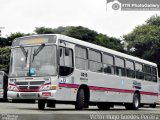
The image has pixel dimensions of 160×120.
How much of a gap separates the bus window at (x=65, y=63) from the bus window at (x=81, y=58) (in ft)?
1.62

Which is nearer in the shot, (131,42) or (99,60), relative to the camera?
(99,60)

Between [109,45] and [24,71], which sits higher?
[109,45]

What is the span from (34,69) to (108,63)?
17.1ft

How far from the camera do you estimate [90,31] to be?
235 feet

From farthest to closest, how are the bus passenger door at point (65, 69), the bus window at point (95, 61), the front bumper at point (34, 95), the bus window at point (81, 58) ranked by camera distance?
the bus window at point (95, 61) < the bus window at point (81, 58) < the bus passenger door at point (65, 69) < the front bumper at point (34, 95)

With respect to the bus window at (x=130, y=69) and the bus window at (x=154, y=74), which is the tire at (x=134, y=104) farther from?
the bus window at (x=154, y=74)

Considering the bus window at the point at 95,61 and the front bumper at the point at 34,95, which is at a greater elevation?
the bus window at the point at 95,61

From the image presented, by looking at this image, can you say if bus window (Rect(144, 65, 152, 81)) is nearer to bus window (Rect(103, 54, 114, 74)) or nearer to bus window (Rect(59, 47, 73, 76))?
bus window (Rect(103, 54, 114, 74))

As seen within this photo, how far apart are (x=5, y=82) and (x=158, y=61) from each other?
27452 mm

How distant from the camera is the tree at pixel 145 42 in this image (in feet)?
194

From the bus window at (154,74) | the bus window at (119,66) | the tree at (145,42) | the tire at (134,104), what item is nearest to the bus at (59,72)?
the bus window at (119,66)

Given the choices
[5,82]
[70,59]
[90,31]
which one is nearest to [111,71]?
[70,59]

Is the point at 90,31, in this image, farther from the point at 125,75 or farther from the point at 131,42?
the point at 125,75

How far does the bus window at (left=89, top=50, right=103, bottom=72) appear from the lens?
19.3m
